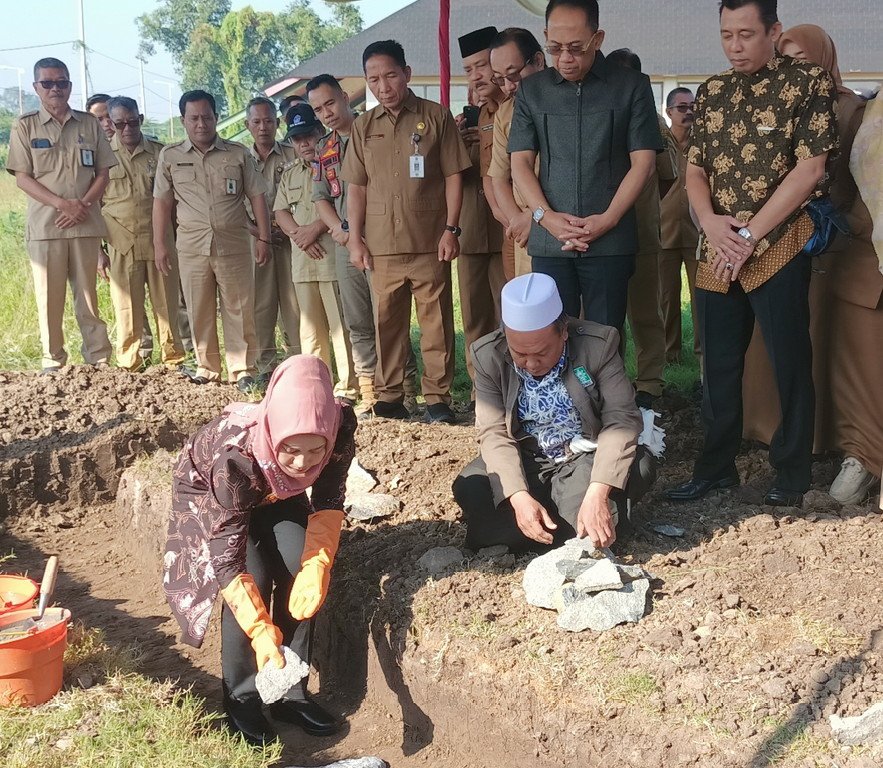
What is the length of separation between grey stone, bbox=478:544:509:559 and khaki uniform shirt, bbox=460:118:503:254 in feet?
7.48

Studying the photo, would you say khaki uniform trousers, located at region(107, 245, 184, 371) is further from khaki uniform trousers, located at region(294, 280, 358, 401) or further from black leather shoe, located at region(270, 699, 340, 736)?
black leather shoe, located at region(270, 699, 340, 736)

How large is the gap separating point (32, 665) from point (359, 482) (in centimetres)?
198

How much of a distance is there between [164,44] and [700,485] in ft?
250

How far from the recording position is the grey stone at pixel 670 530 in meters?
3.72

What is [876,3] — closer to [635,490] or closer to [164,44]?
[635,490]

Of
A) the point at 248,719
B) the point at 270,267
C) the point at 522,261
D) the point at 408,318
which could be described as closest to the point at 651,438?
the point at 522,261

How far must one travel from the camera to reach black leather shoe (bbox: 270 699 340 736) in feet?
11.0

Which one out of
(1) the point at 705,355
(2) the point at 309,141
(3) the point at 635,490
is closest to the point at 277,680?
(3) the point at 635,490

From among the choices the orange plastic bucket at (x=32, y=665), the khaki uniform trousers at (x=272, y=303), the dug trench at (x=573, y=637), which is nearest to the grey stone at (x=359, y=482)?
the dug trench at (x=573, y=637)

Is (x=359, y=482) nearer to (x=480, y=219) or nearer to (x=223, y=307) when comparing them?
(x=480, y=219)

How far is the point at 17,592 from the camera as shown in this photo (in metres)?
3.31

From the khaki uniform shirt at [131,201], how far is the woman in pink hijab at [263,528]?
4.36 m

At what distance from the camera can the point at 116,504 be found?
542 centimetres

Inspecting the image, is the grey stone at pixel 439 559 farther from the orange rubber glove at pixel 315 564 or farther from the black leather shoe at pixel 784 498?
the black leather shoe at pixel 784 498
